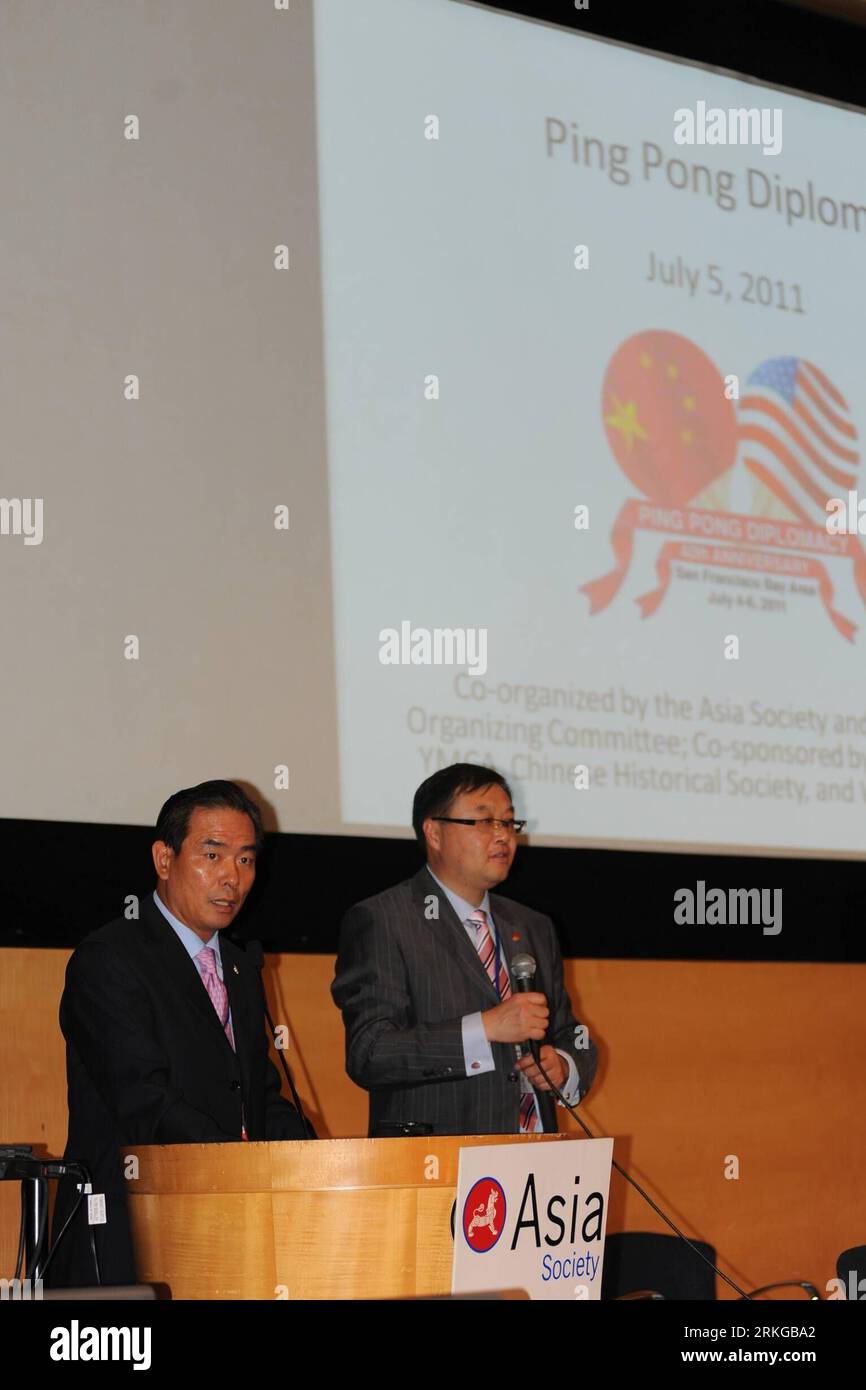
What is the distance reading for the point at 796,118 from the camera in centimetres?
533

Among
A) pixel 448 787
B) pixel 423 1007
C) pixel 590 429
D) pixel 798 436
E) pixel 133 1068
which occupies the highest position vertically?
pixel 798 436

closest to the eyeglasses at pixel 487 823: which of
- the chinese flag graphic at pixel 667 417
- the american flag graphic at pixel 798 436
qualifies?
the chinese flag graphic at pixel 667 417

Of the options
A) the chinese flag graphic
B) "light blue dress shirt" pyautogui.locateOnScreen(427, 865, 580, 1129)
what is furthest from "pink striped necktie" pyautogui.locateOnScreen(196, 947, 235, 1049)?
the chinese flag graphic

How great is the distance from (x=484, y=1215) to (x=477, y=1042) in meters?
0.76

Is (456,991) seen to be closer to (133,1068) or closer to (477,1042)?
(477,1042)

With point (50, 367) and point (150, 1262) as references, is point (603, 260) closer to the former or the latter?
point (50, 367)

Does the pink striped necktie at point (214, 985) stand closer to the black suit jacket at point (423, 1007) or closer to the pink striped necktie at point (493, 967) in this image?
the black suit jacket at point (423, 1007)

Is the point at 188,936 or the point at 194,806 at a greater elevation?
the point at 194,806

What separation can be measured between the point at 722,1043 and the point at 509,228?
2.49 metres

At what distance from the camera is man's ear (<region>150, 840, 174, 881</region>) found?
9.92 ft

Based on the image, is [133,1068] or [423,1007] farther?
[423,1007]

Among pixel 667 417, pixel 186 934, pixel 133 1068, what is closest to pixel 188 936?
pixel 186 934

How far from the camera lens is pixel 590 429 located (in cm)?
471

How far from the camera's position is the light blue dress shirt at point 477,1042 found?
3.01 m
